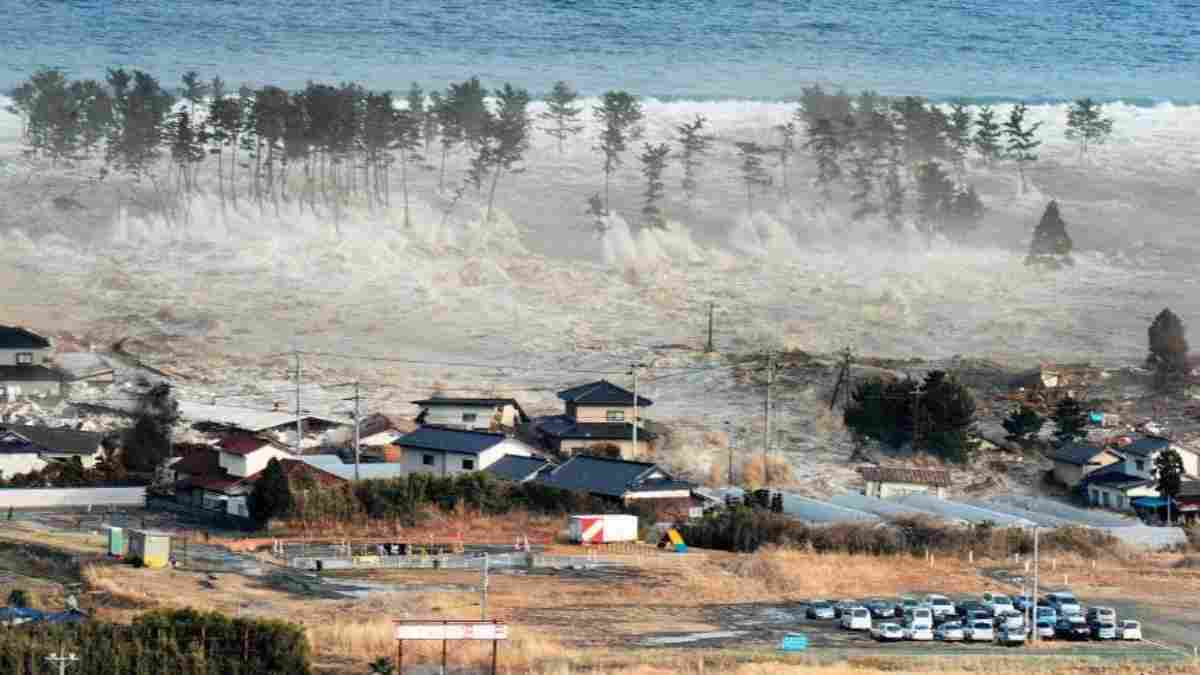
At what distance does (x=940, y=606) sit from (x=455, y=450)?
47.9 feet

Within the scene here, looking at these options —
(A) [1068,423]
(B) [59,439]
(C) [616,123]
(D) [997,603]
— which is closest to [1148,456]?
(A) [1068,423]

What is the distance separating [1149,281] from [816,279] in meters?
8.79

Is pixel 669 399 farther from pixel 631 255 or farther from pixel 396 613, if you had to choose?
pixel 396 613

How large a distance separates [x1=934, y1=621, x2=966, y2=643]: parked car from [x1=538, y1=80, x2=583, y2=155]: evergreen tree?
4961cm

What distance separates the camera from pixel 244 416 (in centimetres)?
5219

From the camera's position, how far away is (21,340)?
183ft

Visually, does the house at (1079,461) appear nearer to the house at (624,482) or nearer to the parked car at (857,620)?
the house at (624,482)

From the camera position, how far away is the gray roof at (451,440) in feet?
159

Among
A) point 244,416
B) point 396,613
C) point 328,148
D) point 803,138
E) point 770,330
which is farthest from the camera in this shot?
point 803,138

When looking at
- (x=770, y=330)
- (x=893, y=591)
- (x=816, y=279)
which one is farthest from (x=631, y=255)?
(x=893, y=591)

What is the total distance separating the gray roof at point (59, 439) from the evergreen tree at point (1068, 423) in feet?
59.7

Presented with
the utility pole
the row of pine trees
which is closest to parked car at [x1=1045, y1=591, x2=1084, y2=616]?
the utility pole

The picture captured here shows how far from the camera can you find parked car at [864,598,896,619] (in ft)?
116

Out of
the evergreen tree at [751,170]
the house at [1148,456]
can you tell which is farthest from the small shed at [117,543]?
the evergreen tree at [751,170]
